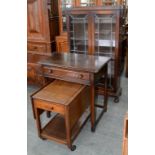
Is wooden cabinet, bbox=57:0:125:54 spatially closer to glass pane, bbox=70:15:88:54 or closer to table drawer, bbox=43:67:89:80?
glass pane, bbox=70:15:88:54

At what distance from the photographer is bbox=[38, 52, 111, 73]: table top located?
1872 millimetres

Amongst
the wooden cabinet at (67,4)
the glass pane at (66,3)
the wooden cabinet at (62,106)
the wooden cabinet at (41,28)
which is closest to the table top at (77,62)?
the wooden cabinet at (62,106)

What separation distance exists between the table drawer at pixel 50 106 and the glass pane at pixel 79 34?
1133 millimetres

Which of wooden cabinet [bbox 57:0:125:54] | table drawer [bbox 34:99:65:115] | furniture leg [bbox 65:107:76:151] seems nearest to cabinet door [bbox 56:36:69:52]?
wooden cabinet [bbox 57:0:125:54]

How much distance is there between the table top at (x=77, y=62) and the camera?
1872mm

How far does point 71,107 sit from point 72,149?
46cm

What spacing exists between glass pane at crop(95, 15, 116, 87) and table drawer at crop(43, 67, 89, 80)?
30.6 inches

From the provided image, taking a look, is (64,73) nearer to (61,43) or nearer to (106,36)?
(106,36)

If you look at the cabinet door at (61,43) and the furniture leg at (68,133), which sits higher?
the cabinet door at (61,43)

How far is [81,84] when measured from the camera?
2021 millimetres


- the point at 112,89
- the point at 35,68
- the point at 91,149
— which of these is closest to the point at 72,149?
the point at 91,149

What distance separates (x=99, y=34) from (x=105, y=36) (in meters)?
0.08

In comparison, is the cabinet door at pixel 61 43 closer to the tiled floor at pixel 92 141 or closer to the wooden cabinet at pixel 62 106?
the wooden cabinet at pixel 62 106
